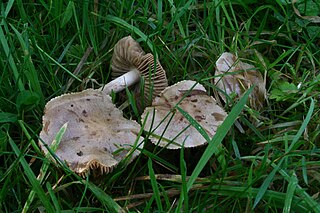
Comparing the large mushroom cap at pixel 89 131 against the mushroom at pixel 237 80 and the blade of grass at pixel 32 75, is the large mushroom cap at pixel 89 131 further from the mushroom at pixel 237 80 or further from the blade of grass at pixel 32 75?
the mushroom at pixel 237 80

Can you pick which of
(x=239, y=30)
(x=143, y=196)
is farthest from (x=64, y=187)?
(x=239, y=30)

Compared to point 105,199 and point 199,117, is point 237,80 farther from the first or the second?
point 105,199

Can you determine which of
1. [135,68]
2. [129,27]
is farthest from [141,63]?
[129,27]

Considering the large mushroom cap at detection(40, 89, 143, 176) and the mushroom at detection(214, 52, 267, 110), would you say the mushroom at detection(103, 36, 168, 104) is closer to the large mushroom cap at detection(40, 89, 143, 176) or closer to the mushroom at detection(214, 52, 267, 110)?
the large mushroom cap at detection(40, 89, 143, 176)

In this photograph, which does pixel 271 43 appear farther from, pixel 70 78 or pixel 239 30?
pixel 70 78

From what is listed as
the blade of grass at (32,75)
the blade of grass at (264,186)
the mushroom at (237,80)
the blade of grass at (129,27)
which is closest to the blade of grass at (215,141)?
the blade of grass at (264,186)

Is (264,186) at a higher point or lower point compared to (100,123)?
lower

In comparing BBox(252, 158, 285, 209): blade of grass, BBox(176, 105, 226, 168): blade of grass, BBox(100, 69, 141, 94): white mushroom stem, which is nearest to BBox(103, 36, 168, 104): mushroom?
BBox(100, 69, 141, 94): white mushroom stem
